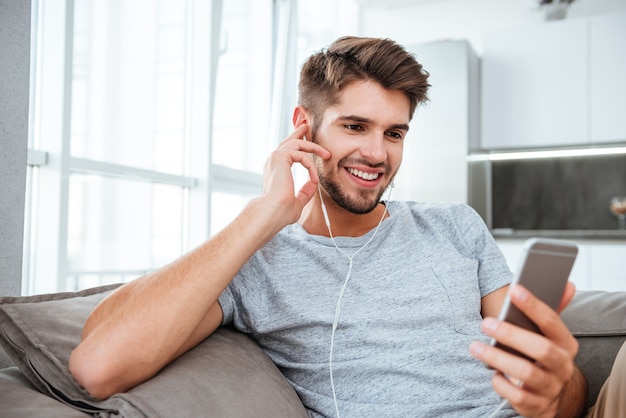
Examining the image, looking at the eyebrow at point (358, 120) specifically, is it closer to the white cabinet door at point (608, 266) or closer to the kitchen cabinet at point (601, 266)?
the kitchen cabinet at point (601, 266)

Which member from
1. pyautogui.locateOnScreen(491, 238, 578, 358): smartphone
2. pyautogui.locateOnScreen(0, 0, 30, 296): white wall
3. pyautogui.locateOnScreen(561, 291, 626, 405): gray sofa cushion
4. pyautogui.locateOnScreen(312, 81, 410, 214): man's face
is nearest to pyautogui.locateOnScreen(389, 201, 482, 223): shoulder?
pyautogui.locateOnScreen(312, 81, 410, 214): man's face

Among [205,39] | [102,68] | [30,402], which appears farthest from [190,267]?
[205,39]

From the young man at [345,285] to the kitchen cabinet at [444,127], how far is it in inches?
99.2

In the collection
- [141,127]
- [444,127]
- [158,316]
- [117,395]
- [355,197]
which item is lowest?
[117,395]

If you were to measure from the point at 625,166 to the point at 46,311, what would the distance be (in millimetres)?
4097

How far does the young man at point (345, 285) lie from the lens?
105 cm

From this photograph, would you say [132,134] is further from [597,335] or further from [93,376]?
[597,335]

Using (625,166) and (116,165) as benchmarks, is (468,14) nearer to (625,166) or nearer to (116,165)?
(625,166)

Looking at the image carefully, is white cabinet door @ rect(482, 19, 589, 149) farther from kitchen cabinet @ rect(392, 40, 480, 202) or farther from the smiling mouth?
the smiling mouth

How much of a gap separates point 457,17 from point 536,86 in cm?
96

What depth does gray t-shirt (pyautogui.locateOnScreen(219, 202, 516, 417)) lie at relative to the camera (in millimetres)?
1191

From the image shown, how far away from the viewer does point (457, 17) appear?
14.9 feet

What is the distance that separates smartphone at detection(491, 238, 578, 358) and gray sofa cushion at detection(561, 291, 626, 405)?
71 cm

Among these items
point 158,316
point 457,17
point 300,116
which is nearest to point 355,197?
point 300,116
